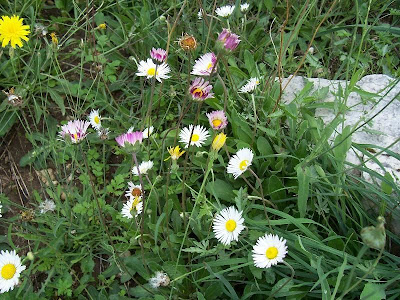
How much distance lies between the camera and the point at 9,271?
5.08 feet

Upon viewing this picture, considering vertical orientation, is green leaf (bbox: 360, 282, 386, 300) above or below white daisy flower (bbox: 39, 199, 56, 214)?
below

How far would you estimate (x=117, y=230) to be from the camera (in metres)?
1.83

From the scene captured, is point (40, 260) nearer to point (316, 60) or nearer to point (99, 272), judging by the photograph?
point (99, 272)

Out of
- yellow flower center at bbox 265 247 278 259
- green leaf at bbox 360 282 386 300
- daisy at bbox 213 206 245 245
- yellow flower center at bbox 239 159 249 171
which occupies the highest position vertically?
yellow flower center at bbox 239 159 249 171

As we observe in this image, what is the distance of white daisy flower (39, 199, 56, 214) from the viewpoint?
1.77 metres

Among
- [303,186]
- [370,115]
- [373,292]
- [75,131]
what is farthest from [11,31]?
[373,292]

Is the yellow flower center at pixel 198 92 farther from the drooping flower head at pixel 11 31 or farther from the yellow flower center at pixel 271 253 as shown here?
the drooping flower head at pixel 11 31

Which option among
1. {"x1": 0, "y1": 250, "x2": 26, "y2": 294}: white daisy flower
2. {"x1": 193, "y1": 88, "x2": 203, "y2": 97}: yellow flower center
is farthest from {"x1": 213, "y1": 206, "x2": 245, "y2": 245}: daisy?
{"x1": 0, "y1": 250, "x2": 26, "y2": 294}: white daisy flower

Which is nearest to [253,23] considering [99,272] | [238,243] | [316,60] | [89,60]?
[316,60]

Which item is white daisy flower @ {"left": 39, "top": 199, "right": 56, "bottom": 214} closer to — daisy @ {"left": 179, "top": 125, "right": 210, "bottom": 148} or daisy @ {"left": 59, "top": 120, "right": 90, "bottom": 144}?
daisy @ {"left": 59, "top": 120, "right": 90, "bottom": 144}

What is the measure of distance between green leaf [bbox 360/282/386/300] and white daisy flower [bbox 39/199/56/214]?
1.11 meters

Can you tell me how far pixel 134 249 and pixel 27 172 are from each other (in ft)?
2.12

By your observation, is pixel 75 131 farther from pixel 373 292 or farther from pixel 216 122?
pixel 373 292

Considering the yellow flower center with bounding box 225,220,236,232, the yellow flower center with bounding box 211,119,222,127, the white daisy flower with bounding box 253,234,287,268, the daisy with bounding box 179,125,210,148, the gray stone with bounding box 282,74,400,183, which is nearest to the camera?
the white daisy flower with bounding box 253,234,287,268
